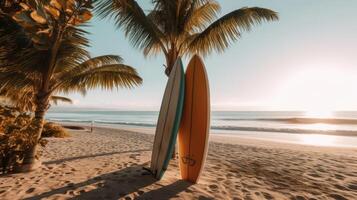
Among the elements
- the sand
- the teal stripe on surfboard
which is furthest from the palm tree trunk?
the teal stripe on surfboard

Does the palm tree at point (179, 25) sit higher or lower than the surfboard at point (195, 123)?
higher

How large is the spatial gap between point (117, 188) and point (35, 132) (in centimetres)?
201

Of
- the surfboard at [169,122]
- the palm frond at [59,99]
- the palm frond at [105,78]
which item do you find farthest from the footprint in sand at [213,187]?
the palm frond at [59,99]

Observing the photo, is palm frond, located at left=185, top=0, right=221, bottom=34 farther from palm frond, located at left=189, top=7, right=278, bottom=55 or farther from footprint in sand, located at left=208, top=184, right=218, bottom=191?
footprint in sand, located at left=208, top=184, right=218, bottom=191

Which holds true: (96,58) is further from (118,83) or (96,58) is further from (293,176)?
(293,176)

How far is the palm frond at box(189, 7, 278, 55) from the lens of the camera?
550 cm

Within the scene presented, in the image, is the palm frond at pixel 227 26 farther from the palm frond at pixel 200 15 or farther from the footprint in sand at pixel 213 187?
the footprint in sand at pixel 213 187

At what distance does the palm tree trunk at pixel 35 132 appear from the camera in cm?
417

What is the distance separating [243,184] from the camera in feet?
12.9

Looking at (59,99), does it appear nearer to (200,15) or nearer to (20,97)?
(20,97)

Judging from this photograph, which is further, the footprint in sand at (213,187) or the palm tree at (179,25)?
the palm tree at (179,25)

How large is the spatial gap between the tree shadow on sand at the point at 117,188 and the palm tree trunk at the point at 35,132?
4.23 ft

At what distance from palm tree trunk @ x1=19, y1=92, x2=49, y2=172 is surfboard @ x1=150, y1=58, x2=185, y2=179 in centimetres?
224

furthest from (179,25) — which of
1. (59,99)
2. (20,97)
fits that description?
(59,99)
